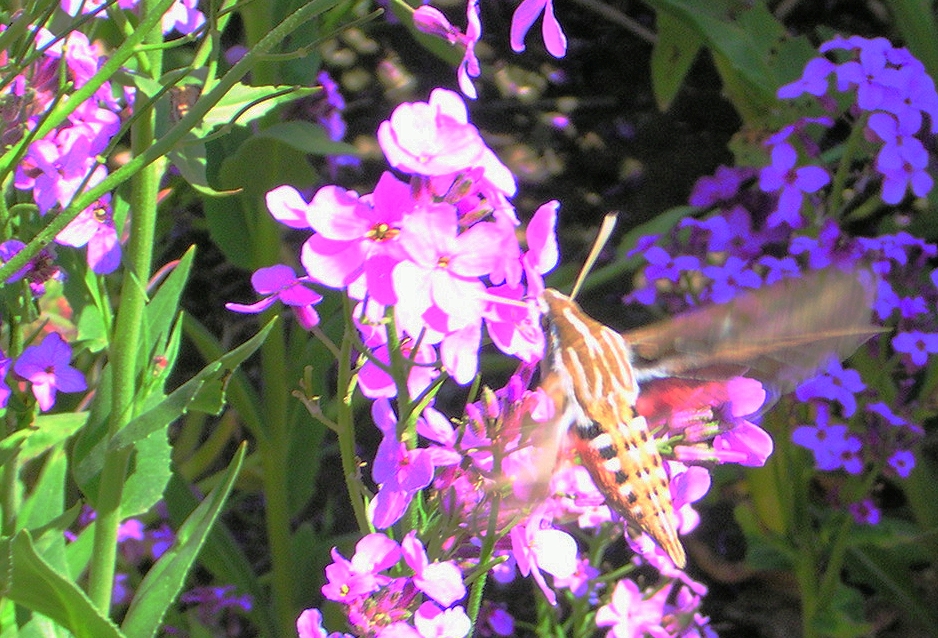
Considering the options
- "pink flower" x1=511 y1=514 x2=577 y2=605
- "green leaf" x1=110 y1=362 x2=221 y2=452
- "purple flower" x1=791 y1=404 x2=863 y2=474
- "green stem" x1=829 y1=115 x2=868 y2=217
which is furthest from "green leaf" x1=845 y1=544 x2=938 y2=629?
"green leaf" x1=110 y1=362 x2=221 y2=452

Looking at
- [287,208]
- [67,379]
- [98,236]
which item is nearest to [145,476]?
[67,379]

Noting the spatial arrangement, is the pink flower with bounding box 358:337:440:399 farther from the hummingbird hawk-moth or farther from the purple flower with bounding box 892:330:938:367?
the purple flower with bounding box 892:330:938:367

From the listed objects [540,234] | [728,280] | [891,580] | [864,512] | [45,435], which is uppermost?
[540,234]

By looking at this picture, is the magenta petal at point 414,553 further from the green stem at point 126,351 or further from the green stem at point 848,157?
the green stem at point 848,157

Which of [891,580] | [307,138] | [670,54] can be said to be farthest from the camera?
[670,54]

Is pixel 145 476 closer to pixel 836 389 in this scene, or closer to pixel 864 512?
pixel 836 389

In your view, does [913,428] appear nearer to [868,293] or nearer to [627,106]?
[868,293]

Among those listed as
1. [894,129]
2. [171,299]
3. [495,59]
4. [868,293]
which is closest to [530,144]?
[495,59]
